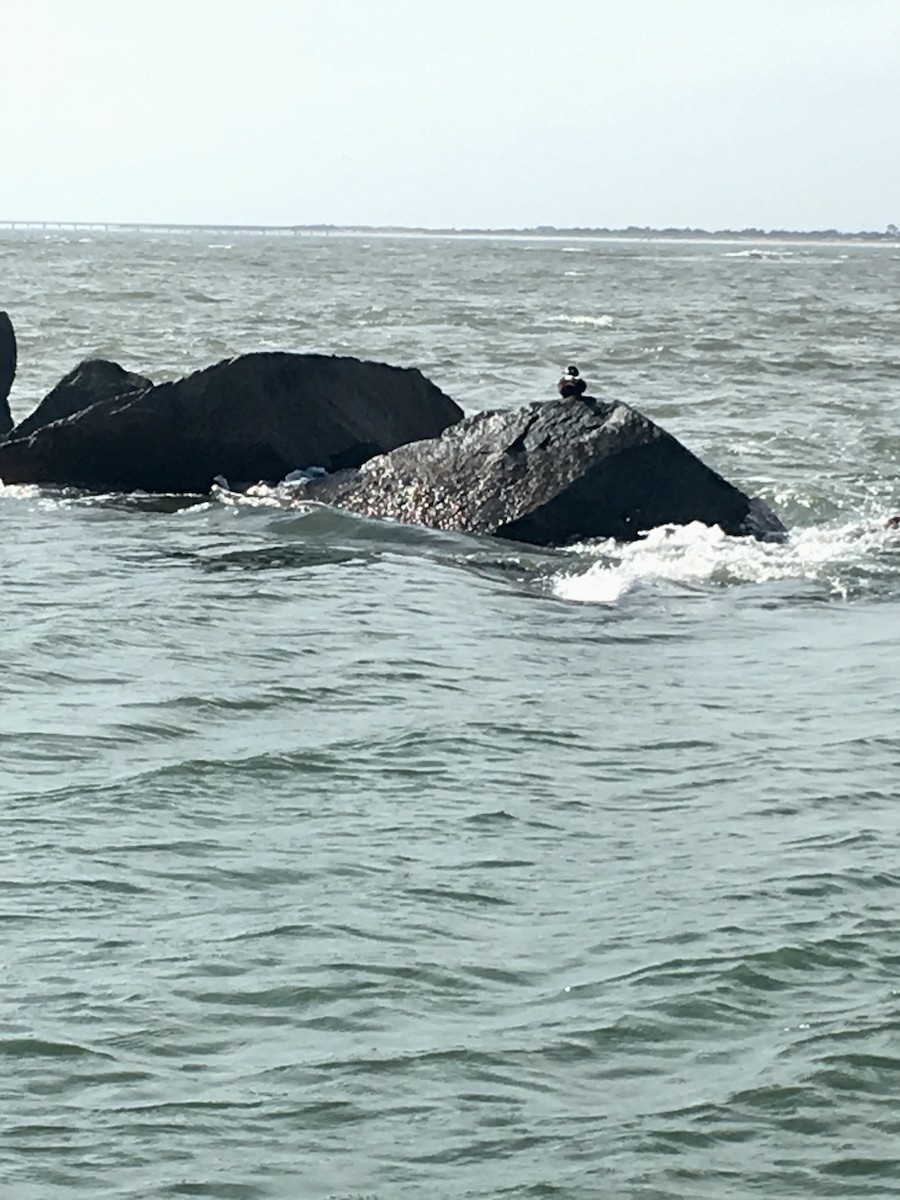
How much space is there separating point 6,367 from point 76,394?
248cm

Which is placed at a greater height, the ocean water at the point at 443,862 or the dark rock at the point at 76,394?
the dark rock at the point at 76,394

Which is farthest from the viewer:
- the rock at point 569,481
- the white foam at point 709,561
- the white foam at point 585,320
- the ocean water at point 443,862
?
the white foam at point 585,320

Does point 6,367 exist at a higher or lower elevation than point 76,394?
higher

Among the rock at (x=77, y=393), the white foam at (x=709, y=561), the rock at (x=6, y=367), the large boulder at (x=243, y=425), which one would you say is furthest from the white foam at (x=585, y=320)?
the white foam at (x=709, y=561)

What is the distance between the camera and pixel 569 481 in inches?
627

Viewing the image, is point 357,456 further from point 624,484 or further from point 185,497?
point 624,484

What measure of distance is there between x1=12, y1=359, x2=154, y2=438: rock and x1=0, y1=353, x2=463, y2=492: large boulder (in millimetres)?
718

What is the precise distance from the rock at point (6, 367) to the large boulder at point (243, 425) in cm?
266

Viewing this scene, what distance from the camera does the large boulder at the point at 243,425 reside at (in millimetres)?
18047

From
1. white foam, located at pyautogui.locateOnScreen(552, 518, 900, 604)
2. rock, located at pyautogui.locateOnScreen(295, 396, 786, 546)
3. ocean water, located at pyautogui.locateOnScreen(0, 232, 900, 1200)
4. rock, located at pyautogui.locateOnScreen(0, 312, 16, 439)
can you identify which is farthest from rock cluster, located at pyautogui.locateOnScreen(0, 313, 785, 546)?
rock, located at pyautogui.locateOnScreen(0, 312, 16, 439)

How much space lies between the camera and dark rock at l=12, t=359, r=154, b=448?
19891mm

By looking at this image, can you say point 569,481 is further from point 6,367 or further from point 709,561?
point 6,367

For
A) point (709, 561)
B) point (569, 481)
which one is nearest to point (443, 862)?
point (709, 561)

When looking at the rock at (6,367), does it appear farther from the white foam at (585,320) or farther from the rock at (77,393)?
the white foam at (585,320)
